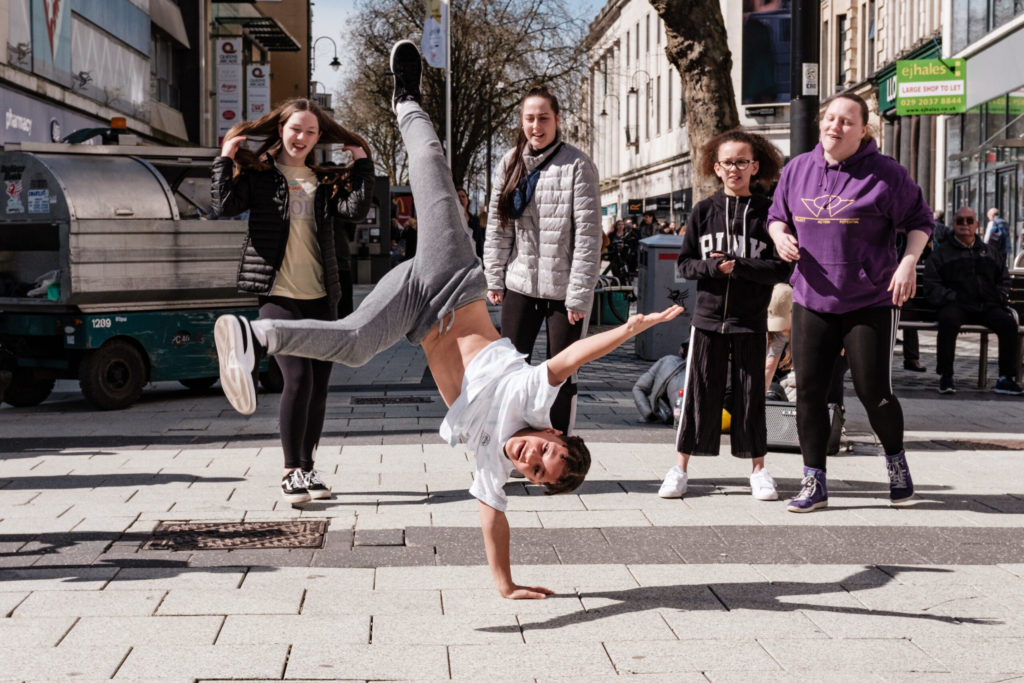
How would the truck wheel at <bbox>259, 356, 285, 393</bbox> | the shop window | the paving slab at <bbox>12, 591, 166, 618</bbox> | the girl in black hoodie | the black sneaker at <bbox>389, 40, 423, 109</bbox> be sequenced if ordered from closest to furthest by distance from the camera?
the paving slab at <bbox>12, 591, 166, 618</bbox>
the black sneaker at <bbox>389, 40, 423, 109</bbox>
the girl in black hoodie
the truck wheel at <bbox>259, 356, 285, 393</bbox>
the shop window

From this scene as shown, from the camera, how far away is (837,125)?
6340 mm

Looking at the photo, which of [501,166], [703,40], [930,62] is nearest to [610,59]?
[930,62]

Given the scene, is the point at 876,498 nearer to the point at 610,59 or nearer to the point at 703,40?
the point at 703,40

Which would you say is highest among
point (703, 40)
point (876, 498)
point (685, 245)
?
point (703, 40)

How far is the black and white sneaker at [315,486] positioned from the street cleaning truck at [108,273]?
15.6ft

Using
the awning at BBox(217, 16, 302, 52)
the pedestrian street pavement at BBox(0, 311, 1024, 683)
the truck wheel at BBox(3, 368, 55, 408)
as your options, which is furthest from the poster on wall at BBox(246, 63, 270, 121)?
the pedestrian street pavement at BBox(0, 311, 1024, 683)

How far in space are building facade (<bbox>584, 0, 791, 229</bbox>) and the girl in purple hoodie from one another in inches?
1286

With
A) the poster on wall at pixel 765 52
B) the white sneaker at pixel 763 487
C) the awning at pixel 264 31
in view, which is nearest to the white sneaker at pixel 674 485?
the white sneaker at pixel 763 487

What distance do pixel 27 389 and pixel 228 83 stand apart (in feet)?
101

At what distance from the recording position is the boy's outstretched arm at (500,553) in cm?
468

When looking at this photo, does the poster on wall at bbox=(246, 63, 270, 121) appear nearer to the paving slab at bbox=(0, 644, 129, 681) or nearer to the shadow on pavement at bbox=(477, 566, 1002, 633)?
the shadow on pavement at bbox=(477, 566, 1002, 633)

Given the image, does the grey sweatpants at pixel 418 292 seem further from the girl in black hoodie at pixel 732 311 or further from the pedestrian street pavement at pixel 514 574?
the girl in black hoodie at pixel 732 311

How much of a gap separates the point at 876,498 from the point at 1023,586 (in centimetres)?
192

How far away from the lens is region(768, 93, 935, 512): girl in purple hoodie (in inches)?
250
